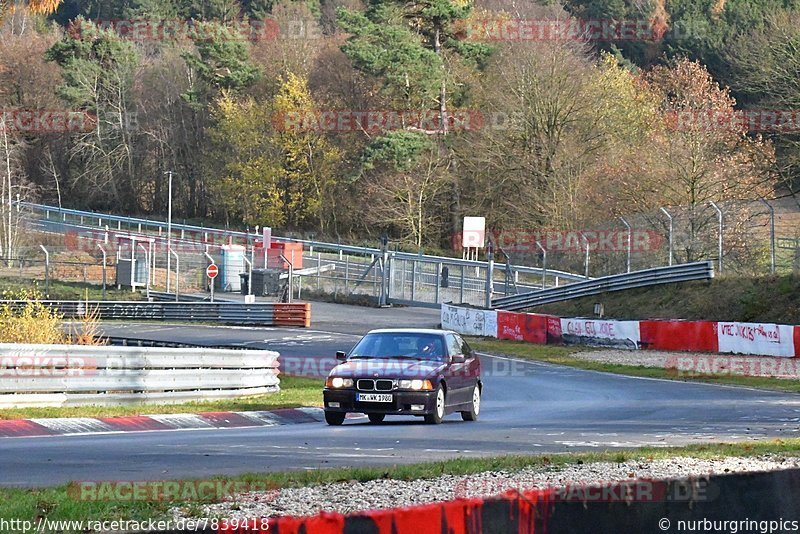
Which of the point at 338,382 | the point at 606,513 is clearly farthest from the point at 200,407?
the point at 606,513

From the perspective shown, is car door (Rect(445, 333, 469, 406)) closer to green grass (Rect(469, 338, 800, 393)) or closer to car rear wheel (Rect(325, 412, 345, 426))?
car rear wheel (Rect(325, 412, 345, 426))

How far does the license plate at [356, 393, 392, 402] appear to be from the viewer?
16672 millimetres

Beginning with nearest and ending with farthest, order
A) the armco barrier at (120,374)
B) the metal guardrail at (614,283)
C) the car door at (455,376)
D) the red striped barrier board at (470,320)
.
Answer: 1. the armco barrier at (120,374)
2. the car door at (455,376)
3. the metal guardrail at (614,283)
4. the red striped barrier board at (470,320)

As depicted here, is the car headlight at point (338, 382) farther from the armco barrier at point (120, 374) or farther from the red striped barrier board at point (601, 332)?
the red striped barrier board at point (601, 332)

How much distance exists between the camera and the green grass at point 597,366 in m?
25.1

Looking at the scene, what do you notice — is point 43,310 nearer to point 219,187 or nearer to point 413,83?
point 413,83

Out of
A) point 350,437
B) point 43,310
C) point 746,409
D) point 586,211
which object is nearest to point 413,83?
point 586,211

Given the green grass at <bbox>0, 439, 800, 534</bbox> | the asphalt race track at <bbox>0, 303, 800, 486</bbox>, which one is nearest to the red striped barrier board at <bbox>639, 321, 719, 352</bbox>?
the asphalt race track at <bbox>0, 303, 800, 486</bbox>

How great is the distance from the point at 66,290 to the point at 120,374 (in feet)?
123

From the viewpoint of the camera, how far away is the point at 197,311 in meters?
47.8

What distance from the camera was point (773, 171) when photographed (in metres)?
39.2

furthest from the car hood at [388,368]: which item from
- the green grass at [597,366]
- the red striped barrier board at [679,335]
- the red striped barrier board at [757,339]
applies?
the red striped barrier board at [679,335]

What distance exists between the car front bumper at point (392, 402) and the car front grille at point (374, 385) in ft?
0.27

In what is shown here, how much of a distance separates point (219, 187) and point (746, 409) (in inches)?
2490
